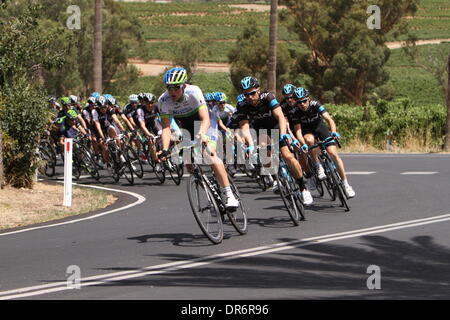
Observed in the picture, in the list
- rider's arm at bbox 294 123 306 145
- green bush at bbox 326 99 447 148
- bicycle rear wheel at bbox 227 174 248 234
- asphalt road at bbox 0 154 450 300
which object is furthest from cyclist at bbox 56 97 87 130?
green bush at bbox 326 99 447 148

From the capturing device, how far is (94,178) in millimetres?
20844

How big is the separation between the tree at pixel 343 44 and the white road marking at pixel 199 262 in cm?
5263

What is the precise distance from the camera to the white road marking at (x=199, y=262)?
838 cm

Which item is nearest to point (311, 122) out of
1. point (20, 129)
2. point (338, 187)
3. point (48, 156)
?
point (338, 187)

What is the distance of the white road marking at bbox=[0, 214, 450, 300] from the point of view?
8.38 metres

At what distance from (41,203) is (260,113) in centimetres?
532

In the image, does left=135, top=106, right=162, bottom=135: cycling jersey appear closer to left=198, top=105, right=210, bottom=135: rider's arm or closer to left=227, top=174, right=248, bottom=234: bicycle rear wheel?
left=227, top=174, right=248, bottom=234: bicycle rear wheel

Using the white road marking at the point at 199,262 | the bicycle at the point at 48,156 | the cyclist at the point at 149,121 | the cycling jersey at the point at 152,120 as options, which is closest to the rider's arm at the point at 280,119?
the white road marking at the point at 199,262

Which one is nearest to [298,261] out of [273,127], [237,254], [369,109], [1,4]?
[237,254]

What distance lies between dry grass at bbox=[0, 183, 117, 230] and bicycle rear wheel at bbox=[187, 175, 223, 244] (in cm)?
372

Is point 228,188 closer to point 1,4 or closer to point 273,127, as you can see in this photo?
point 273,127

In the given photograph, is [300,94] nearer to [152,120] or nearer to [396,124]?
[152,120]

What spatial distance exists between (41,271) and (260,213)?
5562 millimetres

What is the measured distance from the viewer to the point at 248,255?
33.6ft
